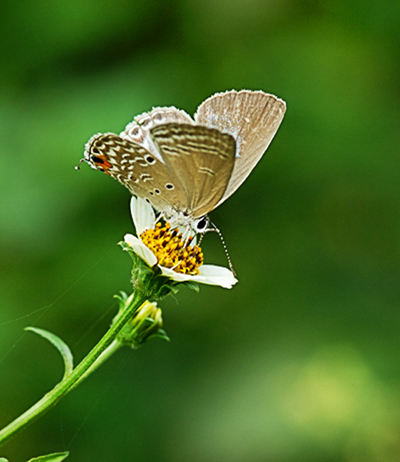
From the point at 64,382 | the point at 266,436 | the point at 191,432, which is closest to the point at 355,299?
the point at 266,436

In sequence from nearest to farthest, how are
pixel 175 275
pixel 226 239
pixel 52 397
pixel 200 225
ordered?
pixel 52 397, pixel 175 275, pixel 200 225, pixel 226 239

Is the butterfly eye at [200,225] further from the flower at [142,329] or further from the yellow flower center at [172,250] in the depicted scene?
the flower at [142,329]

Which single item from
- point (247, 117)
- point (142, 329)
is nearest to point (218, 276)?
point (142, 329)

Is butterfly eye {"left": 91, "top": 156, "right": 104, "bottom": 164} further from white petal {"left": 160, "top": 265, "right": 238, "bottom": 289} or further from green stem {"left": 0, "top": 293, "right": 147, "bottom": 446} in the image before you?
green stem {"left": 0, "top": 293, "right": 147, "bottom": 446}

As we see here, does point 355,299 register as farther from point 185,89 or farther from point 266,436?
point 185,89

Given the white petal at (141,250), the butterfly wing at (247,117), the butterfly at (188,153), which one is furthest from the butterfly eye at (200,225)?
the white petal at (141,250)

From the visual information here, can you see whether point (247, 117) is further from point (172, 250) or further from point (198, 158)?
point (172, 250)
